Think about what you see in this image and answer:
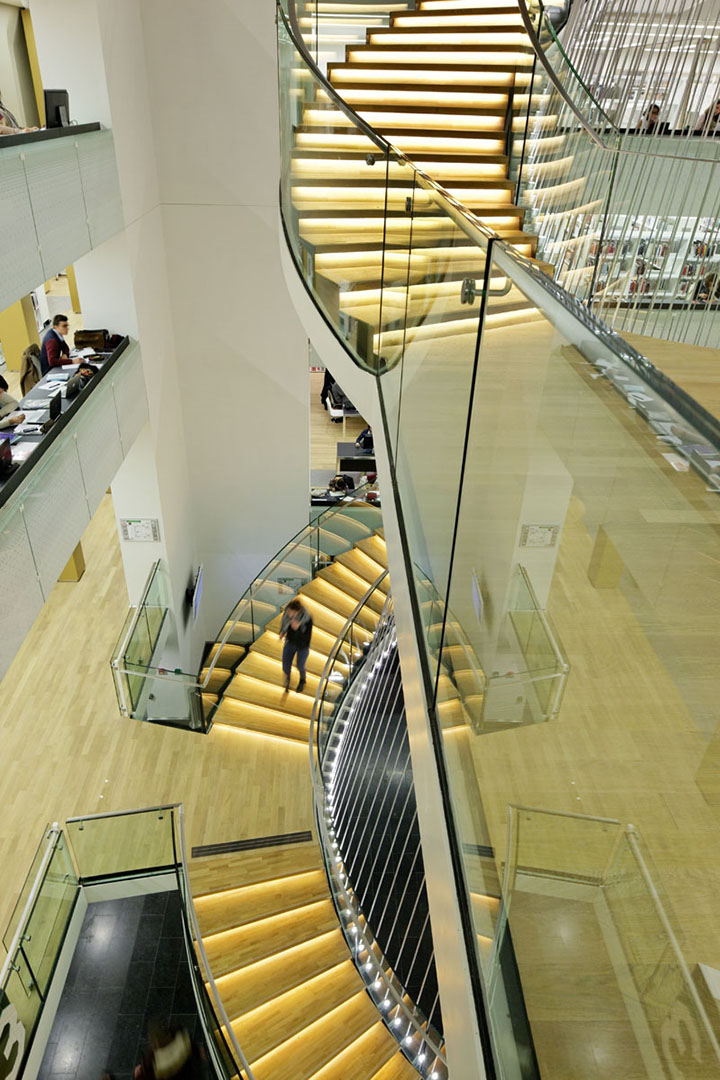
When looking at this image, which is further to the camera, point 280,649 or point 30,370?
point 280,649

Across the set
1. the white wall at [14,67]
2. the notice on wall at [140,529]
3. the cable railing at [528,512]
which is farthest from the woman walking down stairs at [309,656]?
the white wall at [14,67]

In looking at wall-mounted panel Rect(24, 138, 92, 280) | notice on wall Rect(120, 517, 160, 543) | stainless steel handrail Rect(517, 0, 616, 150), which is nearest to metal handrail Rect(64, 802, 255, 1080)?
notice on wall Rect(120, 517, 160, 543)

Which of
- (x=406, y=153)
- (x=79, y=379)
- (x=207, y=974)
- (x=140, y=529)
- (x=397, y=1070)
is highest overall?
(x=406, y=153)

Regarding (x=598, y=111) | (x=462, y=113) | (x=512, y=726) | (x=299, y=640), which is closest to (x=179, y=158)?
(x=462, y=113)

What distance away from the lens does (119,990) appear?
21.6ft

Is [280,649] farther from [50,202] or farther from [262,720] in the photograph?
[50,202]

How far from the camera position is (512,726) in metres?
1.52

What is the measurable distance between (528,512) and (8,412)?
5.83 metres

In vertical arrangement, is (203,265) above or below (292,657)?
above

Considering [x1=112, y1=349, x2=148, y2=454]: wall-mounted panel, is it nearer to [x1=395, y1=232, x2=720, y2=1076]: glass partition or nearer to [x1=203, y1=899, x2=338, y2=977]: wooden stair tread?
[x1=203, y1=899, x2=338, y2=977]: wooden stair tread

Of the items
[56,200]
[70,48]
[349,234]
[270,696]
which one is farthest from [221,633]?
[70,48]

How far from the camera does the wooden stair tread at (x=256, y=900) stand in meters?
6.73

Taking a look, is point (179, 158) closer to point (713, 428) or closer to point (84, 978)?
point (84, 978)

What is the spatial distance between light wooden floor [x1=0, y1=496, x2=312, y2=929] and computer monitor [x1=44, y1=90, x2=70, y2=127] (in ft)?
19.7
